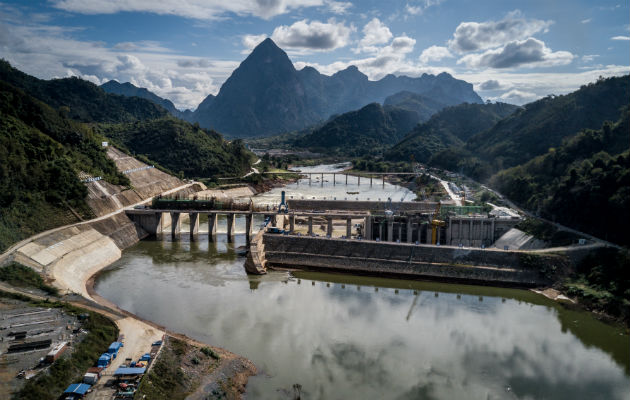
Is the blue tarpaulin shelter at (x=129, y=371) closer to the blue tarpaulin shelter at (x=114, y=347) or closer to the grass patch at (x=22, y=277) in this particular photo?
the blue tarpaulin shelter at (x=114, y=347)

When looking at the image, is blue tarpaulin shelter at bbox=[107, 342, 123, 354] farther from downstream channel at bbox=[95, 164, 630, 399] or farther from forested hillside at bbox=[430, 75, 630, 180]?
forested hillside at bbox=[430, 75, 630, 180]

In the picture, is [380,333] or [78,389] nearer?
[78,389]

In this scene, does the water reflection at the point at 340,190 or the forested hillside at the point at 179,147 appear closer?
the water reflection at the point at 340,190

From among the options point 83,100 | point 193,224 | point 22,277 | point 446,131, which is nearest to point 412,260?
point 193,224

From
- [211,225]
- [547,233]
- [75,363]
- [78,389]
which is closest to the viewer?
[78,389]

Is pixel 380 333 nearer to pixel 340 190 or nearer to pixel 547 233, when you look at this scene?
pixel 547 233

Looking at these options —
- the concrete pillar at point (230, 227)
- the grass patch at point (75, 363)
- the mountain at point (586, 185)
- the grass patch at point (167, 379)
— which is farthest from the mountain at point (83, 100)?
the mountain at point (586, 185)
